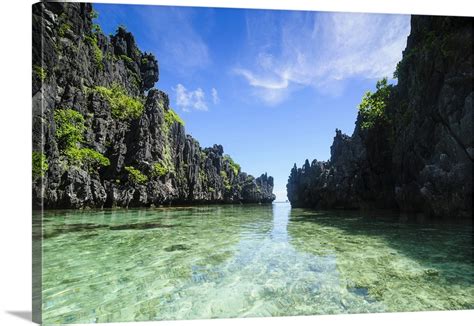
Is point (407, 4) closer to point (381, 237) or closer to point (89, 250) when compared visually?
point (381, 237)

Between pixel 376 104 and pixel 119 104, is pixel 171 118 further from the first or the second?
pixel 376 104

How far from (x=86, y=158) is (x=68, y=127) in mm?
3261

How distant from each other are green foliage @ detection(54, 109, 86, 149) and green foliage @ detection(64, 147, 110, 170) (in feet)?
2.04

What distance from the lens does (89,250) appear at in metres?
7.98

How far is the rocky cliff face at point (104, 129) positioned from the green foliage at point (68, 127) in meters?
0.08

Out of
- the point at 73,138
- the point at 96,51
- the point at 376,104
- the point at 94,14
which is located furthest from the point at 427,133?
the point at 94,14

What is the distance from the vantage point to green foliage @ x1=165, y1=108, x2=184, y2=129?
141 ft

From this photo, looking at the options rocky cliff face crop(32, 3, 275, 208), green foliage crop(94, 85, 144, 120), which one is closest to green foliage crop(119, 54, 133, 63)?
rocky cliff face crop(32, 3, 275, 208)

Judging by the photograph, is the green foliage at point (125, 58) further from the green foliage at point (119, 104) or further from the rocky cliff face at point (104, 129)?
the green foliage at point (119, 104)

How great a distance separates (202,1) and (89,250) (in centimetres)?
687

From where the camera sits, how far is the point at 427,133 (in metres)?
→ 18.7

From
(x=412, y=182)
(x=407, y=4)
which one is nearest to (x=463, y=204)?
(x=412, y=182)

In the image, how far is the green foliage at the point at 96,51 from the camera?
35.4 meters

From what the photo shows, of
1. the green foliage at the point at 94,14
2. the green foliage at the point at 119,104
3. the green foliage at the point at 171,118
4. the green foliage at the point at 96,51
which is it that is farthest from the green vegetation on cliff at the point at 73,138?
the green foliage at the point at 94,14
